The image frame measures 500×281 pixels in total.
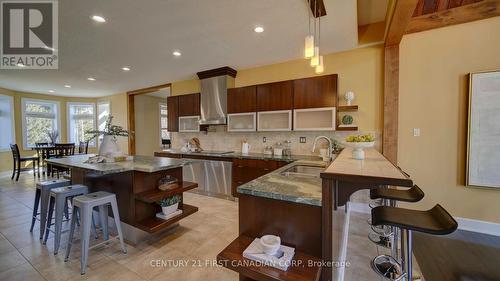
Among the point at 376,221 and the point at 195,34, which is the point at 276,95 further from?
the point at 376,221

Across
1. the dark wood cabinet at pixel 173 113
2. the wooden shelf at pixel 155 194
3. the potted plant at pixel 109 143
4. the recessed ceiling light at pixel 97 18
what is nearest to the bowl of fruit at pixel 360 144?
the wooden shelf at pixel 155 194

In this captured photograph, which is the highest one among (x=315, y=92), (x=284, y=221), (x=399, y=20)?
(x=399, y=20)

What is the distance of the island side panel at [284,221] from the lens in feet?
3.81

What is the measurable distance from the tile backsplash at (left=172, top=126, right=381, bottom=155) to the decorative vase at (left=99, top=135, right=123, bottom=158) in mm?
2288

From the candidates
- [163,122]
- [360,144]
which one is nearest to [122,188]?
[360,144]

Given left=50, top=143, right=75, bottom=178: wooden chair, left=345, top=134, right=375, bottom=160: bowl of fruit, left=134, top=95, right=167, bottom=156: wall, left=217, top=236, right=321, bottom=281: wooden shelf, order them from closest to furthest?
left=217, top=236, right=321, bottom=281: wooden shelf, left=345, top=134, right=375, bottom=160: bowl of fruit, left=50, top=143, right=75, bottom=178: wooden chair, left=134, top=95, right=167, bottom=156: wall

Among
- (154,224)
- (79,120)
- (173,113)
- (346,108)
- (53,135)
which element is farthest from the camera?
(79,120)

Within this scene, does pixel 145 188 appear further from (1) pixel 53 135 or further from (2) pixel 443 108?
(1) pixel 53 135

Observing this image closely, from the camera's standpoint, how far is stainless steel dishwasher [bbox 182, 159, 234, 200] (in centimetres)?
386

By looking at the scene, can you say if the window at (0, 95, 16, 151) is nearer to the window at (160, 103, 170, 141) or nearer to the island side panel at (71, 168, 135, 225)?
the window at (160, 103, 170, 141)

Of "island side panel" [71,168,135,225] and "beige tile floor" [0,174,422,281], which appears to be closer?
"beige tile floor" [0,174,422,281]

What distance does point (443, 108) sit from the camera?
279 cm

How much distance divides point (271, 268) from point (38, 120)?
30.4 ft

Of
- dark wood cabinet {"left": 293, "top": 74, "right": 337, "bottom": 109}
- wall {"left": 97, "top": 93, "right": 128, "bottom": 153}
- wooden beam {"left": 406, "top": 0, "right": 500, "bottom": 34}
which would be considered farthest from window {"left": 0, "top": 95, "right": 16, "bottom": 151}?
wooden beam {"left": 406, "top": 0, "right": 500, "bottom": 34}
